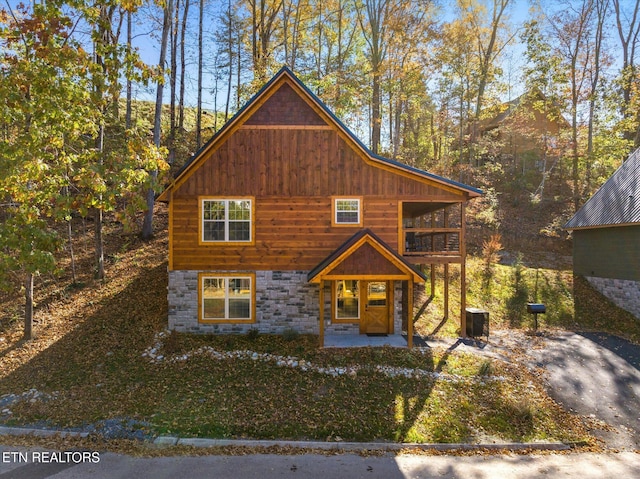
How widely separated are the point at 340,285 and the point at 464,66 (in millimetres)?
17483

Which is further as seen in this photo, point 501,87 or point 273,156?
point 501,87

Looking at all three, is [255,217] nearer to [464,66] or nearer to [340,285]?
[340,285]

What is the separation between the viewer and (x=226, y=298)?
1217cm

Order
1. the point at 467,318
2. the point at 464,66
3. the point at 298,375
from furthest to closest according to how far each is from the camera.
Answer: the point at 464,66 < the point at 467,318 < the point at 298,375

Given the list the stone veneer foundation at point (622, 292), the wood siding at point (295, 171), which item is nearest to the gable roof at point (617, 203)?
the stone veneer foundation at point (622, 292)

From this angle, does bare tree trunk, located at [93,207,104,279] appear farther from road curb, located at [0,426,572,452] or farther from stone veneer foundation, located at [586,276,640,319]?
stone veneer foundation, located at [586,276,640,319]

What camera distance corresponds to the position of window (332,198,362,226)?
1234 centimetres

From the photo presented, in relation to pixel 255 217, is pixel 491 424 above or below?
below

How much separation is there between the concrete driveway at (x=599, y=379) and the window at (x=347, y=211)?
6.85 meters

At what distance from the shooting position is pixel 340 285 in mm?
12430

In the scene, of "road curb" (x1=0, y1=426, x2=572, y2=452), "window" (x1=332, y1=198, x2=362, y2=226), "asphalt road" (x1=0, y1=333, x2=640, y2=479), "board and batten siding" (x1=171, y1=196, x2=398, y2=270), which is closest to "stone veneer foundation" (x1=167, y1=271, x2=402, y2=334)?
"board and batten siding" (x1=171, y1=196, x2=398, y2=270)

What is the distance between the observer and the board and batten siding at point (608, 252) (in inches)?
610

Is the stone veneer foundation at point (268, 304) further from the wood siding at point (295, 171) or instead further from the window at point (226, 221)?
the wood siding at point (295, 171)

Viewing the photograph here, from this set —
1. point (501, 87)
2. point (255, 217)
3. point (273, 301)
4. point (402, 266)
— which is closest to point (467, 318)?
point (402, 266)
